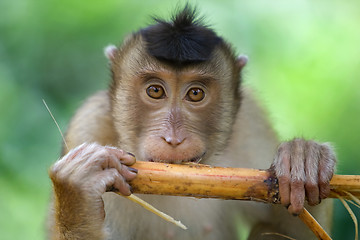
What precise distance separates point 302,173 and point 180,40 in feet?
4.71

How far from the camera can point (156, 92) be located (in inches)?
174

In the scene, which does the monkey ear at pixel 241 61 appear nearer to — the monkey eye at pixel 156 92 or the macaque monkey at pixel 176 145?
the macaque monkey at pixel 176 145

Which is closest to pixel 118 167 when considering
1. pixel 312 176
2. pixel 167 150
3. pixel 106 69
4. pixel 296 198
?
pixel 167 150

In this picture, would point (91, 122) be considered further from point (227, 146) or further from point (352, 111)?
point (352, 111)

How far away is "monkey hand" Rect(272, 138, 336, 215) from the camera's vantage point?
3543mm

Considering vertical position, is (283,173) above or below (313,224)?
above

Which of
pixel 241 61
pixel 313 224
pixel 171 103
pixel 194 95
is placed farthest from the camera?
pixel 241 61

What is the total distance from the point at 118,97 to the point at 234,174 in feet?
4.75

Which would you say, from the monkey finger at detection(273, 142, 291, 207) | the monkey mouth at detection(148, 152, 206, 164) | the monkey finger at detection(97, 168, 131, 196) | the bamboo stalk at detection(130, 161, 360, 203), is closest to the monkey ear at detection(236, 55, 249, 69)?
the monkey mouth at detection(148, 152, 206, 164)

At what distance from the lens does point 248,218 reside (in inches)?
207

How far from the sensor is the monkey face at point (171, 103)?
417 cm

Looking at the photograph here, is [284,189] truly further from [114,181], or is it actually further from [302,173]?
[114,181]

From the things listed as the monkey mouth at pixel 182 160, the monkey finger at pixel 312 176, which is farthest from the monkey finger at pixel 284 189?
the monkey mouth at pixel 182 160

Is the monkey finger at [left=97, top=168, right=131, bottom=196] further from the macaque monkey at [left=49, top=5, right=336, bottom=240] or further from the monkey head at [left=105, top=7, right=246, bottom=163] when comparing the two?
the monkey head at [left=105, top=7, right=246, bottom=163]
